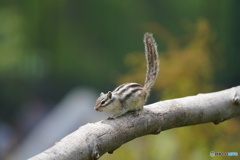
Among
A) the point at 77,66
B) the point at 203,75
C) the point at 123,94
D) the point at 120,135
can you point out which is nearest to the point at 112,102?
the point at 123,94

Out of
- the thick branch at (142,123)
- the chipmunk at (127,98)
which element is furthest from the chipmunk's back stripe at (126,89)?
the thick branch at (142,123)

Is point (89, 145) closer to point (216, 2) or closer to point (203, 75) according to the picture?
point (203, 75)

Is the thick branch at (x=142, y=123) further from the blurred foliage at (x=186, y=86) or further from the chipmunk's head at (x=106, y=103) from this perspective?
the blurred foliage at (x=186, y=86)

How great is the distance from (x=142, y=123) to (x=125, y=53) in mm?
1744

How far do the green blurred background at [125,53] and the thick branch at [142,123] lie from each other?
59 cm

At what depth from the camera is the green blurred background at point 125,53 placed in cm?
224

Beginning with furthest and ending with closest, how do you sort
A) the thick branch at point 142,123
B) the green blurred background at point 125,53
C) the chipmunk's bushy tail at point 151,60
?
the green blurred background at point 125,53, the chipmunk's bushy tail at point 151,60, the thick branch at point 142,123

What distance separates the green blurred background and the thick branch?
0.59 m

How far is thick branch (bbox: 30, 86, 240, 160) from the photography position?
95 centimetres

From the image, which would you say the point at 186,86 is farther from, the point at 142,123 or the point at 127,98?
the point at 142,123

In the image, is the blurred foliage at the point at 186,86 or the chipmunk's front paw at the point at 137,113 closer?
the chipmunk's front paw at the point at 137,113

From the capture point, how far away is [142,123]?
45.9 inches

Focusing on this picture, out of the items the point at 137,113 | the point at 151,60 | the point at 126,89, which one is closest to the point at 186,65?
the point at 151,60

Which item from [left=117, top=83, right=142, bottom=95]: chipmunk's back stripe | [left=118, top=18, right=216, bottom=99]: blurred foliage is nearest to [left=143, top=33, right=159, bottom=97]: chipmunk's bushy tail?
[left=117, top=83, right=142, bottom=95]: chipmunk's back stripe
